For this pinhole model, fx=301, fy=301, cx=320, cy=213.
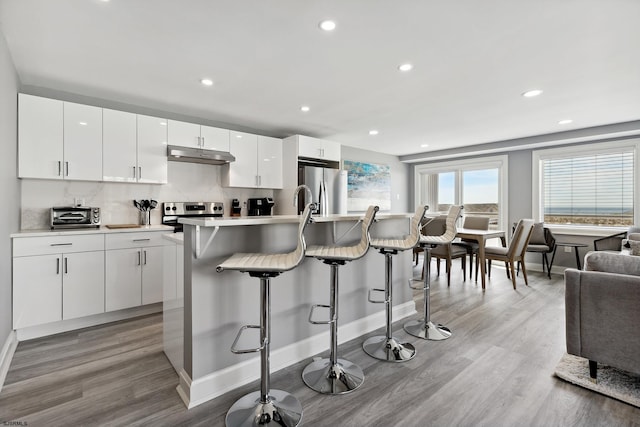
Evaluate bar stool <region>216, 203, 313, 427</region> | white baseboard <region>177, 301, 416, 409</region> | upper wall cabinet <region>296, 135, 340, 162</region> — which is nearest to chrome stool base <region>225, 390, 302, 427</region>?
bar stool <region>216, 203, 313, 427</region>

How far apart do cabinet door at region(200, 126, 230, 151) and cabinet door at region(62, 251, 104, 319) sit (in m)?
1.74

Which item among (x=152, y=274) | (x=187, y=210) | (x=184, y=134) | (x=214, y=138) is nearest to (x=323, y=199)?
(x=214, y=138)

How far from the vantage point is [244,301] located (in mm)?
1934

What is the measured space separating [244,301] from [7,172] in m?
2.10

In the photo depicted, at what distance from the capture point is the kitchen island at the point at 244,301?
1730 mm

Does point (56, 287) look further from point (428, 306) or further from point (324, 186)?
point (324, 186)

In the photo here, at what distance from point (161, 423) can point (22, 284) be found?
1.97 m

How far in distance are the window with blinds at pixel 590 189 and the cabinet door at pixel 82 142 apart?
259 inches

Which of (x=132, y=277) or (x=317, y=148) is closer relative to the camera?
(x=132, y=277)

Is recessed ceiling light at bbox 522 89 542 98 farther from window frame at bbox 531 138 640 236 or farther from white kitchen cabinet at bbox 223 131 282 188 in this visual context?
white kitchen cabinet at bbox 223 131 282 188

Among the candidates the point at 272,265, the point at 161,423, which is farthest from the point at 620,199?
the point at 161,423

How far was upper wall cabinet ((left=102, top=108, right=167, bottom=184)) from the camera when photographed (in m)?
3.17

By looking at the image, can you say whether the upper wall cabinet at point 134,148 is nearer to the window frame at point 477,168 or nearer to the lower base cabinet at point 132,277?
the lower base cabinet at point 132,277

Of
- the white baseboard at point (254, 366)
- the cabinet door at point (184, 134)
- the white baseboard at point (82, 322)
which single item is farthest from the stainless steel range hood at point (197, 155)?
the white baseboard at point (254, 366)
